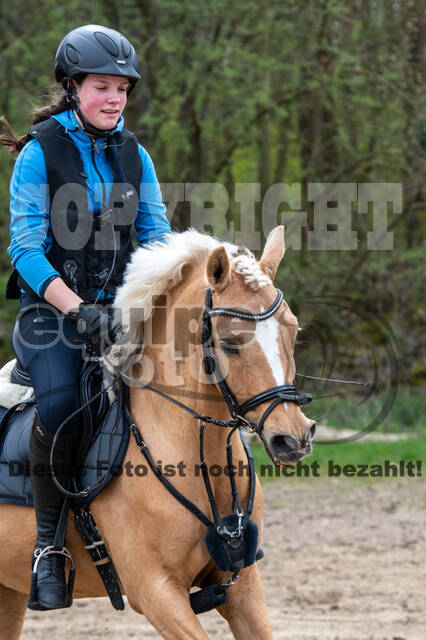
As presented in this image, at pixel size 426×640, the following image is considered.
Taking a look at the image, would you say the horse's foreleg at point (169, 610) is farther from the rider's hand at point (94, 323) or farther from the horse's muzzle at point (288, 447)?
the rider's hand at point (94, 323)

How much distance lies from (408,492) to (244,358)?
232 inches

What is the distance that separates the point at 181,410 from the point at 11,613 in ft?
5.55

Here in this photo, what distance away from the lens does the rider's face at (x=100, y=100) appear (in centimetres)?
348

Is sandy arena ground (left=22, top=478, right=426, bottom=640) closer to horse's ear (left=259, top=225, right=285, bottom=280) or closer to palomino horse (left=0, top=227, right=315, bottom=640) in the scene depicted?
palomino horse (left=0, top=227, right=315, bottom=640)

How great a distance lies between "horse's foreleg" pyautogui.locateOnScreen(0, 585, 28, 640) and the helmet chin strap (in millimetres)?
2283

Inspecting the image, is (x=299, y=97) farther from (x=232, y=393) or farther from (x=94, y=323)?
(x=232, y=393)

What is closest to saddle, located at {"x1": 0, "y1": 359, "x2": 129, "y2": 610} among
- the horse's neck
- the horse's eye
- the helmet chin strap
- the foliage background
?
the horse's neck

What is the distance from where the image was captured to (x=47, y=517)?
3.37m

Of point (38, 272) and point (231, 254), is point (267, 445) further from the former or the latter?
point (38, 272)

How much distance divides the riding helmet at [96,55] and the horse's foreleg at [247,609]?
2.15m

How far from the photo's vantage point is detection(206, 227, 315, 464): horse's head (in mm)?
2707

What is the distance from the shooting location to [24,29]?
12859mm

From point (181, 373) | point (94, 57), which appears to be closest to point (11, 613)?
point (181, 373)

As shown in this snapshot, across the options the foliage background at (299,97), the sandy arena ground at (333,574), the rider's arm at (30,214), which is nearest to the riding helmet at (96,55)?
the rider's arm at (30,214)
